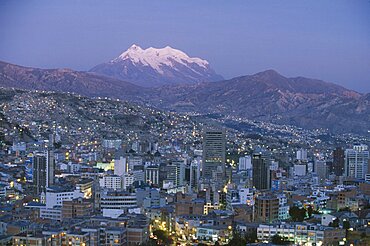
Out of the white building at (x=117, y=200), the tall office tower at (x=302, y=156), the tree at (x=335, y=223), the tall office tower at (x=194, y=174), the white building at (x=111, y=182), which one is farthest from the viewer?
the tall office tower at (x=302, y=156)

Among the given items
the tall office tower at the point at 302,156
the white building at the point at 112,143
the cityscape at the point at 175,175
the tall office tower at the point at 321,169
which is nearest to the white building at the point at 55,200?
the cityscape at the point at 175,175

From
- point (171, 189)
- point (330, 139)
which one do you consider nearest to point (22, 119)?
point (330, 139)

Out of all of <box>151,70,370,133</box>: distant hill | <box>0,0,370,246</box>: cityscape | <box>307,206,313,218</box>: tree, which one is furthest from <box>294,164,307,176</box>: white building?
<box>151,70,370,133</box>: distant hill

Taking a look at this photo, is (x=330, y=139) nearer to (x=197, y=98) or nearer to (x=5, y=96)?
(x=5, y=96)

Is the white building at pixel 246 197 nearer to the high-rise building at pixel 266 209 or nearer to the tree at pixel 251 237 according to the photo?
the high-rise building at pixel 266 209

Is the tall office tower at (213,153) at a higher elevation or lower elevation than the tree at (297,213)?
higher
